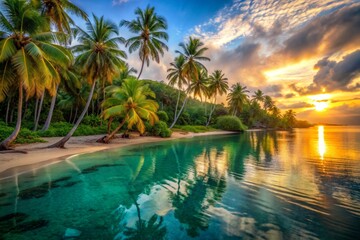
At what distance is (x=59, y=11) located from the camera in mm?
16500

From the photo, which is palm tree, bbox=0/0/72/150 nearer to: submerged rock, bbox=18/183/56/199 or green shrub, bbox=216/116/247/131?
submerged rock, bbox=18/183/56/199

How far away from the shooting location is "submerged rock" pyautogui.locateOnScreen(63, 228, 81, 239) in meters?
Answer: 4.25

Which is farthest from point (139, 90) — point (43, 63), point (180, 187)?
point (180, 187)

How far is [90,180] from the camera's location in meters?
8.63

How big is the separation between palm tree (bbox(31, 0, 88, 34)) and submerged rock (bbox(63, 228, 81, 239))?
18.1 m

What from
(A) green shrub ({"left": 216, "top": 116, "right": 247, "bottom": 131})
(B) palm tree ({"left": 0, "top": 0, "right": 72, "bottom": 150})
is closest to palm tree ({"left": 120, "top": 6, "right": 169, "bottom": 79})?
(B) palm tree ({"left": 0, "top": 0, "right": 72, "bottom": 150})

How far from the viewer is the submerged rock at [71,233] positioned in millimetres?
4254

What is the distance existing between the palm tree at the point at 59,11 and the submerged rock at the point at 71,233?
1811 cm

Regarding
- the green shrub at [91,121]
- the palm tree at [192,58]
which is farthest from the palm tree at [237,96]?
Answer: the green shrub at [91,121]

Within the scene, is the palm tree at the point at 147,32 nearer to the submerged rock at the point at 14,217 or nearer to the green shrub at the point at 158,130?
the green shrub at the point at 158,130

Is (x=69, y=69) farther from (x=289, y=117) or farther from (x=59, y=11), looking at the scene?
(x=289, y=117)

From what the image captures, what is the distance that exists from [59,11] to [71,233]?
18855mm

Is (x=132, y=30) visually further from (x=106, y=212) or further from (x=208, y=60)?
(x=106, y=212)

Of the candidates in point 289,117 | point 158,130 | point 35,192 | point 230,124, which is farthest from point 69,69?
point 289,117
